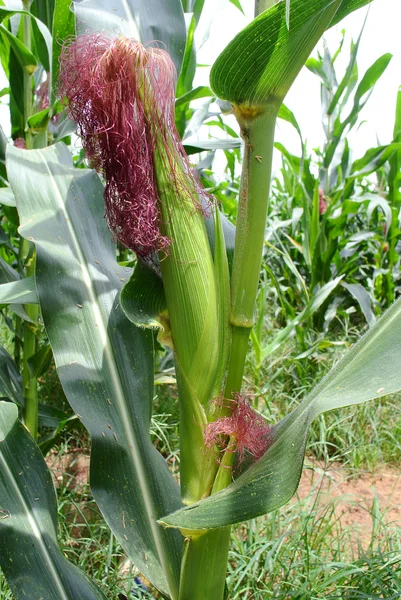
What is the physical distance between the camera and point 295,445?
468 millimetres

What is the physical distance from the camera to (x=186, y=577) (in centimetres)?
59

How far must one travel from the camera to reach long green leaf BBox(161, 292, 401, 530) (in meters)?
0.45

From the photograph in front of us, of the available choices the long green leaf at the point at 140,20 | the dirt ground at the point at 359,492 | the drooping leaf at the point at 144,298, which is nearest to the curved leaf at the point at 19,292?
the drooping leaf at the point at 144,298

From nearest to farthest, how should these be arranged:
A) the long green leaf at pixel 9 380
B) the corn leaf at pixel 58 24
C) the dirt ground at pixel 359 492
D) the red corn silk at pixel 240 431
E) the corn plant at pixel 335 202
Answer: the red corn silk at pixel 240 431, the corn leaf at pixel 58 24, the long green leaf at pixel 9 380, the dirt ground at pixel 359 492, the corn plant at pixel 335 202

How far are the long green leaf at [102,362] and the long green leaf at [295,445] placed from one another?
220mm

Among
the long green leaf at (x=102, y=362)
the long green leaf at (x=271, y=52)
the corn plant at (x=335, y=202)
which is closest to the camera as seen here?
the long green leaf at (x=271, y=52)

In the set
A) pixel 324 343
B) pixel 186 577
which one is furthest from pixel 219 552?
pixel 324 343

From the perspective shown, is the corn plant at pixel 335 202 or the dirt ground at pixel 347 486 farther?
the corn plant at pixel 335 202

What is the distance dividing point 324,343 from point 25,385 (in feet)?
3.97

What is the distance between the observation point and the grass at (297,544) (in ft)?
3.23

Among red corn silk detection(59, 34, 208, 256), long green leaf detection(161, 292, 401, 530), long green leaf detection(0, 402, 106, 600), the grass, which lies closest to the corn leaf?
red corn silk detection(59, 34, 208, 256)

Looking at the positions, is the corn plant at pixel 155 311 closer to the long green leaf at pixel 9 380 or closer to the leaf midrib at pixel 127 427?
the leaf midrib at pixel 127 427

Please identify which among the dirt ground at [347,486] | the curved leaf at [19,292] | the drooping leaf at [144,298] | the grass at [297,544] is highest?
the drooping leaf at [144,298]

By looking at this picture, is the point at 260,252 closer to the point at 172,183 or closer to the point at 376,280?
the point at 172,183
